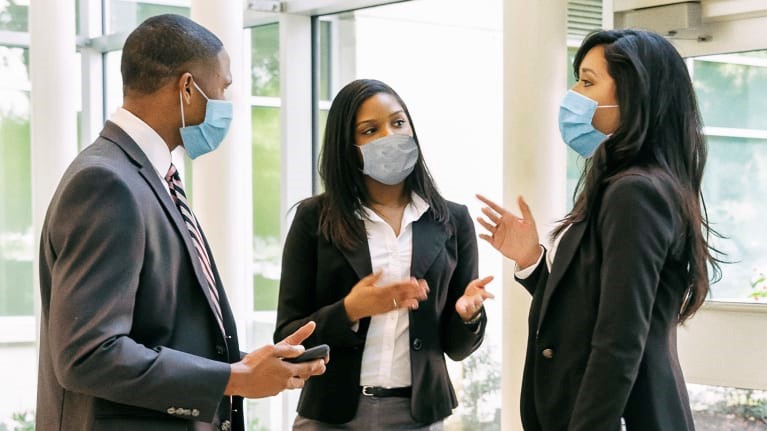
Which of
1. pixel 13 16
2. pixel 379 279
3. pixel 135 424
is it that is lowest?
pixel 135 424

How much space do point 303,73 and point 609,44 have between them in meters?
2.92

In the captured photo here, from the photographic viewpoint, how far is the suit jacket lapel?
219 centimetres

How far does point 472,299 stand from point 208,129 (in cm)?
86

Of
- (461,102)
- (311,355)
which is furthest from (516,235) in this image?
(461,102)

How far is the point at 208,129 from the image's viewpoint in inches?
94.0

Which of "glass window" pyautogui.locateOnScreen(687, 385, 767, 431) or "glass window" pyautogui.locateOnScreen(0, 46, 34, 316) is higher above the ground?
"glass window" pyautogui.locateOnScreen(0, 46, 34, 316)

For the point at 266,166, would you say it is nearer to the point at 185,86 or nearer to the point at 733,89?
the point at 733,89

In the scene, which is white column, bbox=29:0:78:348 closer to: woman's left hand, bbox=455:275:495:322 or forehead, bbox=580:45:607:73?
woman's left hand, bbox=455:275:495:322

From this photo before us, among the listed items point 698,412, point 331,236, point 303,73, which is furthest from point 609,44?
point 303,73

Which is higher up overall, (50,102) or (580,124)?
(50,102)

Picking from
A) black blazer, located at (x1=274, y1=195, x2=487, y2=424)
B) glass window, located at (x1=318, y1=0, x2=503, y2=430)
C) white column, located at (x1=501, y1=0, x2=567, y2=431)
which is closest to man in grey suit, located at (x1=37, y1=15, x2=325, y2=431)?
black blazer, located at (x1=274, y1=195, x2=487, y2=424)

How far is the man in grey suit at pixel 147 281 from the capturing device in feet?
6.55

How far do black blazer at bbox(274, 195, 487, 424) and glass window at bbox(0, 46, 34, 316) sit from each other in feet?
13.6

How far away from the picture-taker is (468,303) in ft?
9.02
